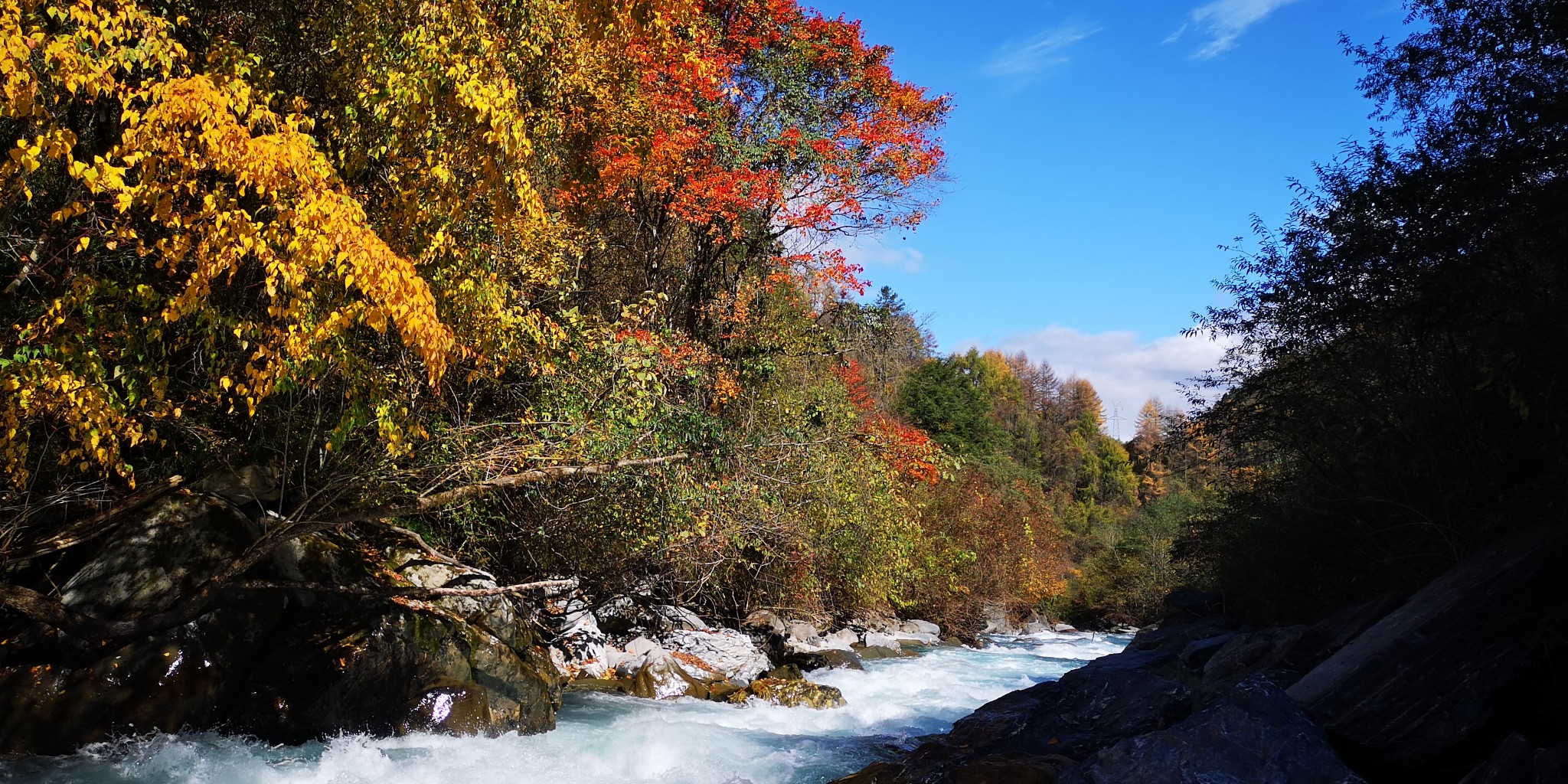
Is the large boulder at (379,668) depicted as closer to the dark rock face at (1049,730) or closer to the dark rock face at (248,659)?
the dark rock face at (248,659)

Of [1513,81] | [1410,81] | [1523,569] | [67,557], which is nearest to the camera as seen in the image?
[1523,569]

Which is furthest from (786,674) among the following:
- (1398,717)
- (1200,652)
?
(1398,717)

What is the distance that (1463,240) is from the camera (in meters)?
7.58

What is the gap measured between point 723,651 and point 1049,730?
5612 millimetres

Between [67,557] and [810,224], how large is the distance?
34.1ft

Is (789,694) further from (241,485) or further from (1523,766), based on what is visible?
(1523,766)

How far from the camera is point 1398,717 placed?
217 inches

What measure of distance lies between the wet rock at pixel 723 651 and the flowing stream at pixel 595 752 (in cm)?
130

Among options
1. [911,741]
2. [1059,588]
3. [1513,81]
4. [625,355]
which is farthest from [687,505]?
[1059,588]

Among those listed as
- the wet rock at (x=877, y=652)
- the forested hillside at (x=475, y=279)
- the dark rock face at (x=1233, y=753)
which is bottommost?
the wet rock at (x=877, y=652)

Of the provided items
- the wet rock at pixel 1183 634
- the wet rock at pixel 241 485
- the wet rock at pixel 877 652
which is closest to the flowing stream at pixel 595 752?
the wet rock at pixel 241 485

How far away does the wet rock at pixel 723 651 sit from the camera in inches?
456

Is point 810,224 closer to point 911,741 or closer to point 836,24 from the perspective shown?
point 836,24

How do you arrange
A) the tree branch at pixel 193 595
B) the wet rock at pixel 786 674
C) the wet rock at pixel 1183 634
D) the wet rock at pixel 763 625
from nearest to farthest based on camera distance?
1. the tree branch at pixel 193 595
2. the wet rock at pixel 786 674
3. the wet rock at pixel 1183 634
4. the wet rock at pixel 763 625
